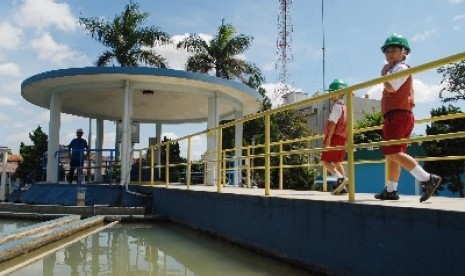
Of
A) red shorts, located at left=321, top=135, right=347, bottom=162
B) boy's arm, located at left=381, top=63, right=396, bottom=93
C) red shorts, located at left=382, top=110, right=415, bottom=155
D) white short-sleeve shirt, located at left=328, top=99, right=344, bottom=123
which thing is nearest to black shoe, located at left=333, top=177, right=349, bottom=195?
red shorts, located at left=321, top=135, right=347, bottom=162

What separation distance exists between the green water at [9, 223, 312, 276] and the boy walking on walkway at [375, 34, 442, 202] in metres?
1.49

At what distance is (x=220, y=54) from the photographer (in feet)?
88.6

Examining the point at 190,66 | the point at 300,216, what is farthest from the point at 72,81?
the point at 190,66

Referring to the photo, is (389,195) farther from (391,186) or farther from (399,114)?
(399,114)

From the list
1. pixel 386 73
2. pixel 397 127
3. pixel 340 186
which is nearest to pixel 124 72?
pixel 340 186

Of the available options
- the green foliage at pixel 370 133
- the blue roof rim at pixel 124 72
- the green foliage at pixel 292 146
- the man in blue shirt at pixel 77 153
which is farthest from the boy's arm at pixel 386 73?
the green foliage at pixel 370 133

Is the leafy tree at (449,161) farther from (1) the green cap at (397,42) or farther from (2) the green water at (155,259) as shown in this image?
(1) the green cap at (397,42)

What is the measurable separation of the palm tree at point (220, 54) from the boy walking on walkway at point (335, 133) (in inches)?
841

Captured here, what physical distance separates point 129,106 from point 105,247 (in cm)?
616

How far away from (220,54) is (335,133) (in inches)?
853

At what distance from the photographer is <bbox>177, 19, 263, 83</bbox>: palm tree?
27.0 m

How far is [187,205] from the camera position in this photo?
8.89 meters

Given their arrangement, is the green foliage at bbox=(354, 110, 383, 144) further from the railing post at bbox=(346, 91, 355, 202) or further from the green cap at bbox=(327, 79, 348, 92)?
the railing post at bbox=(346, 91, 355, 202)

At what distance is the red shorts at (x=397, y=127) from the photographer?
13.1ft
